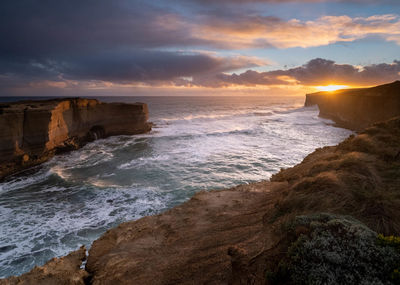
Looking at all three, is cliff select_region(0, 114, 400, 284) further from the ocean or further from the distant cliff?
the distant cliff

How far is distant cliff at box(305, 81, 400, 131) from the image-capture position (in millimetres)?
34312

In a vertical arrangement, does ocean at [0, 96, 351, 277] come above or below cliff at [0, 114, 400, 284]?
below

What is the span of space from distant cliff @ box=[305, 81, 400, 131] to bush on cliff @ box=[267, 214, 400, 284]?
4083 centimetres

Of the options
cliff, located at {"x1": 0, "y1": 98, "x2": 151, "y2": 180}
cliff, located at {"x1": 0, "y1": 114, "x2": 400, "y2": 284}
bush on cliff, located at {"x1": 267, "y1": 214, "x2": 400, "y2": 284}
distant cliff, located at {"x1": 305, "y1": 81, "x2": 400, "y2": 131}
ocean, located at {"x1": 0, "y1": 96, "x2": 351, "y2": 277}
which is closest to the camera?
bush on cliff, located at {"x1": 267, "y1": 214, "x2": 400, "y2": 284}

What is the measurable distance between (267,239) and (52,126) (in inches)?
1075

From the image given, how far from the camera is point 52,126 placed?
24344mm

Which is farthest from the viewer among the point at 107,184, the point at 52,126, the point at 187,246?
the point at 52,126

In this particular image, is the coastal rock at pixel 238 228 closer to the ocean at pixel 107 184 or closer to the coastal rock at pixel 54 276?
the coastal rock at pixel 54 276

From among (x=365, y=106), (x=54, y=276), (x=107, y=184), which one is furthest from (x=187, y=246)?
(x=365, y=106)

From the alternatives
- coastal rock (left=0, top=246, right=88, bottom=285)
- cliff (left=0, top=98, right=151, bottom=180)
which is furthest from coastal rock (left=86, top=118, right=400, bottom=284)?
cliff (left=0, top=98, right=151, bottom=180)

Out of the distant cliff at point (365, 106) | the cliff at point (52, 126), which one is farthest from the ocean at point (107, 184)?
the distant cliff at point (365, 106)

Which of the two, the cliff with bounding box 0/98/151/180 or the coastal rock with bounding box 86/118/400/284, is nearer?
the coastal rock with bounding box 86/118/400/284

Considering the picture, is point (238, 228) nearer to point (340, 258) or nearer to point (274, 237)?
point (274, 237)

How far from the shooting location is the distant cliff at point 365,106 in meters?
34.3
